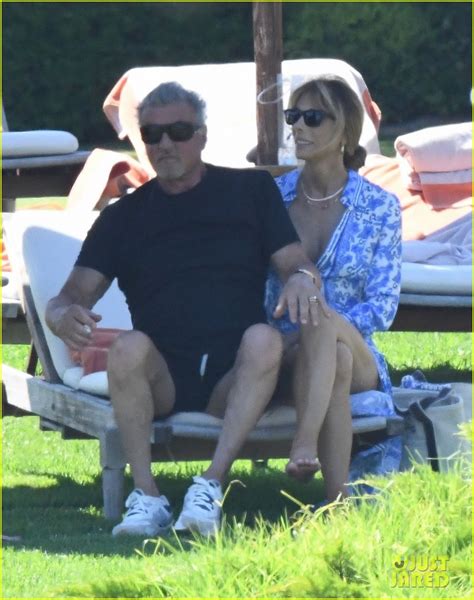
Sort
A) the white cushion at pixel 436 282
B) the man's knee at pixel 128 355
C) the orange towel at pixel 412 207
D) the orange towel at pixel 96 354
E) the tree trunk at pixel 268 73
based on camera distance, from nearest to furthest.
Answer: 1. the man's knee at pixel 128 355
2. the orange towel at pixel 96 354
3. the white cushion at pixel 436 282
4. the tree trunk at pixel 268 73
5. the orange towel at pixel 412 207

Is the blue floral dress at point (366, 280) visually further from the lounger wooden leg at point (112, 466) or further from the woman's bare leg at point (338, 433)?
the lounger wooden leg at point (112, 466)

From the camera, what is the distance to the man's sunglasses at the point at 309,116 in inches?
188

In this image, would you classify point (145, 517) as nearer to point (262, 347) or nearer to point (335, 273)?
point (262, 347)

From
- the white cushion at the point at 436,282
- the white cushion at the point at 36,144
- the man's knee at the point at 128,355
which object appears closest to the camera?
the man's knee at the point at 128,355

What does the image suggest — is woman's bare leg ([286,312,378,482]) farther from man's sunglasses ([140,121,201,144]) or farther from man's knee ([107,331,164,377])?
man's sunglasses ([140,121,201,144])

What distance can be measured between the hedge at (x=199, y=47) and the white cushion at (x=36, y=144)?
37.3 ft

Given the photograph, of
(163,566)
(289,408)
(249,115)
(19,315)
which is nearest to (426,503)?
(163,566)

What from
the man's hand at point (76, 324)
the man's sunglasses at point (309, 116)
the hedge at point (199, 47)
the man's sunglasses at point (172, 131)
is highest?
the hedge at point (199, 47)

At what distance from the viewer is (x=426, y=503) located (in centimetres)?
362

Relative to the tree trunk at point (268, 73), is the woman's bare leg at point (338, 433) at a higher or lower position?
lower

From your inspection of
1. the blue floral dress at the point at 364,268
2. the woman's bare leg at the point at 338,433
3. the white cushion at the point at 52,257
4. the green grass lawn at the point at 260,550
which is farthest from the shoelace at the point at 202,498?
the white cushion at the point at 52,257

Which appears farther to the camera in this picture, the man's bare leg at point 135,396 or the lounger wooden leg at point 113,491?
the lounger wooden leg at point 113,491

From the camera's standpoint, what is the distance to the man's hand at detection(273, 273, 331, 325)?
4.32 m

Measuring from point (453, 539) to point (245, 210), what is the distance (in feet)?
5.23
